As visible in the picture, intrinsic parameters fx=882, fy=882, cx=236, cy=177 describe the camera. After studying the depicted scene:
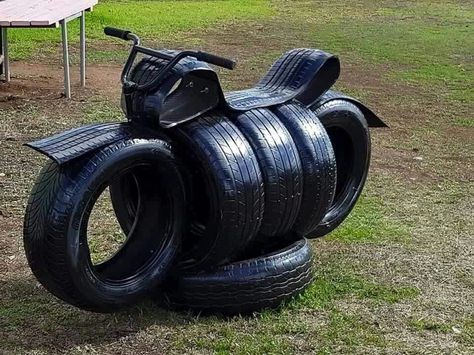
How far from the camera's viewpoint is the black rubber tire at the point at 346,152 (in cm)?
497

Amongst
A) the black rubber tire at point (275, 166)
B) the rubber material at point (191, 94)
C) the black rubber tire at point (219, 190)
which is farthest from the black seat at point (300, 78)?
the black rubber tire at point (219, 190)

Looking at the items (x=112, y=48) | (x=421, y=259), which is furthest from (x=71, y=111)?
(x=421, y=259)

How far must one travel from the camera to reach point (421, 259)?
17.0 feet

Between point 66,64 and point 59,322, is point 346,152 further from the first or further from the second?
point 66,64

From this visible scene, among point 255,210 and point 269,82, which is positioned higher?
point 269,82

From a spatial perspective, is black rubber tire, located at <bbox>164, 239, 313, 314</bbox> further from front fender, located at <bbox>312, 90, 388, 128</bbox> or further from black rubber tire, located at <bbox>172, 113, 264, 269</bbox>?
front fender, located at <bbox>312, 90, 388, 128</bbox>

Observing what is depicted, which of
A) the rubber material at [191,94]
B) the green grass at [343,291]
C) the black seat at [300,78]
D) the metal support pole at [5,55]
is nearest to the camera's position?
the rubber material at [191,94]

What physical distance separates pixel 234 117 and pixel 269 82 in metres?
0.59

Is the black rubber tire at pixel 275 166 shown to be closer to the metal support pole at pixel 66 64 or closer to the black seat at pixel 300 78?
the black seat at pixel 300 78

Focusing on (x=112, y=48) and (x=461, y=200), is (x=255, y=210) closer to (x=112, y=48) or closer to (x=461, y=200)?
(x=461, y=200)

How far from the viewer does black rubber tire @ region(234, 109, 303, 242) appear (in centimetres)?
419

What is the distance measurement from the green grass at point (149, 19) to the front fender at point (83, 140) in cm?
816

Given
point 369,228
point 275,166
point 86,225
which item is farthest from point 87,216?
point 369,228

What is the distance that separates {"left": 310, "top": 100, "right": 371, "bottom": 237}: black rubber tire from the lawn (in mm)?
250
